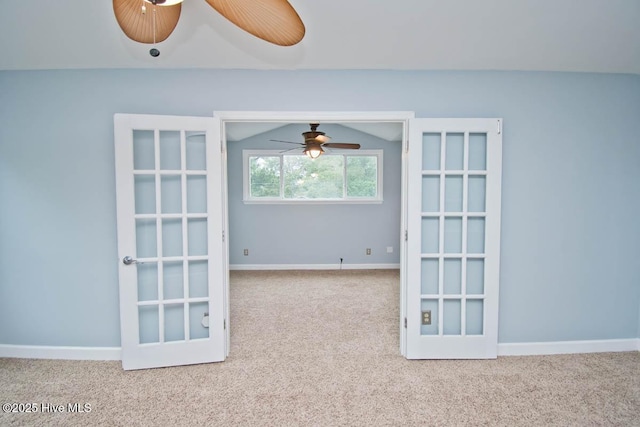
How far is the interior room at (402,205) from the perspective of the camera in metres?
2.19

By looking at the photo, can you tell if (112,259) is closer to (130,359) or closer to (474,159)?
(130,359)

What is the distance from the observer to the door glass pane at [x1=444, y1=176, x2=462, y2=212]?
2441 mm

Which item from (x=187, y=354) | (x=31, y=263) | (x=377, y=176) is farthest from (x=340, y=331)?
(x=377, y=176)

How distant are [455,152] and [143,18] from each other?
2.21 meters

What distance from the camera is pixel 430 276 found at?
2.48m

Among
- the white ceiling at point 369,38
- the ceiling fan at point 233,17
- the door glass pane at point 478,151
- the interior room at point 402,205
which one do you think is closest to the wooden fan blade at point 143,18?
the ceiling fan at point 233,17

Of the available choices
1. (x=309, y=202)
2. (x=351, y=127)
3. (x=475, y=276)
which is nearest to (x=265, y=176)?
(x=309, y=202)

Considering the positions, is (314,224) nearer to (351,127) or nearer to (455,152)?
(351,127)

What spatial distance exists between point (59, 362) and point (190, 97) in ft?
7.83

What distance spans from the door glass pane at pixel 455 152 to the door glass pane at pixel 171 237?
2215 mm

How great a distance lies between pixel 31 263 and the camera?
8.01 ft

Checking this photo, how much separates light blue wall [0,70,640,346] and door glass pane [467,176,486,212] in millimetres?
209

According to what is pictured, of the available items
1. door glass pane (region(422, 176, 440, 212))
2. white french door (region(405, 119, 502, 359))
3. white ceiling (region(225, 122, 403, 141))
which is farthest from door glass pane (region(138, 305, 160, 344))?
white ceiling (region(225, 122, 403, 141))

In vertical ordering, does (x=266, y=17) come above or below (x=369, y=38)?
below
